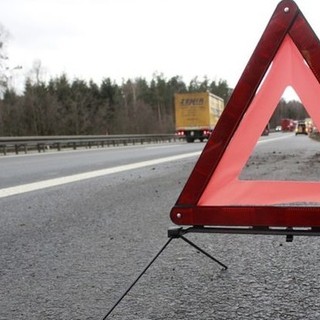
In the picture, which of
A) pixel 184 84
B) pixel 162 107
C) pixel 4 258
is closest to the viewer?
pixel 4 258

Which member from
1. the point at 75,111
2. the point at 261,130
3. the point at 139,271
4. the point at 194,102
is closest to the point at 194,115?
the point at 194,102

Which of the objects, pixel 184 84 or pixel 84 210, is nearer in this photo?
pixel 84 210

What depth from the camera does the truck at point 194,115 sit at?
3972 cm

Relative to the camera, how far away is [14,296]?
8.92 ft

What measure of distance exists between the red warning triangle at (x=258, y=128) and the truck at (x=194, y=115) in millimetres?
37184

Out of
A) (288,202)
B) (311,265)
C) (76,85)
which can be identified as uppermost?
(76,85)

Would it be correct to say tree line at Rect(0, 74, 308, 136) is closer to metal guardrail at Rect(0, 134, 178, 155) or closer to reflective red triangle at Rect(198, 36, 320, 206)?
metal guardrail at Rect(0, 134, 178, 155)

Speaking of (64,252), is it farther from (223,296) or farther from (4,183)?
(4,183)

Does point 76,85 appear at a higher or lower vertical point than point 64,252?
higher

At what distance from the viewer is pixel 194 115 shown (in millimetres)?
40000

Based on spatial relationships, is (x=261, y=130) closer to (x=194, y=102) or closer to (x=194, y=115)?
(x=194, y=102)

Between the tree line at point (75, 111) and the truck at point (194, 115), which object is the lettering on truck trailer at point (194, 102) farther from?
the tree line at point (75, 111)

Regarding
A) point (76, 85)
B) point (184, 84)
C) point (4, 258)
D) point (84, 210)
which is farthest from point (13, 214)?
point (184, 84)

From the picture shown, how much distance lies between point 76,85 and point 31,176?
7114 centimetres
